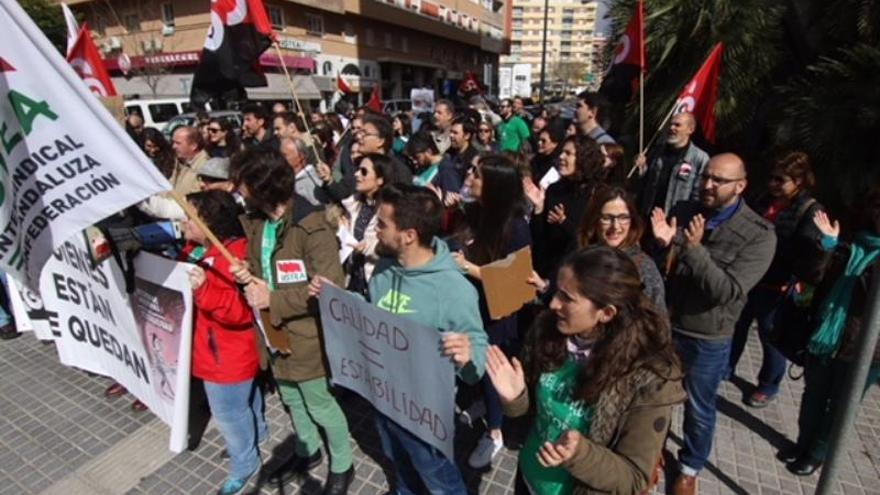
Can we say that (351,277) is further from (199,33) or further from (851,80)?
(199,33)

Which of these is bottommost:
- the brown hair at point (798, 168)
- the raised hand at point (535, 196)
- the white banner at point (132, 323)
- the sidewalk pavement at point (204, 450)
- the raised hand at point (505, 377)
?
the sidewalk pavement at point (204, 450)

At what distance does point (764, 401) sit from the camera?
3695 mm

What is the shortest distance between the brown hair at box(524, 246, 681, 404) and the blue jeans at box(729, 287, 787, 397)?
8.43 feet

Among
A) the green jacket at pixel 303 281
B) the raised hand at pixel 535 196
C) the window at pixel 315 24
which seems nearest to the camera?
the green jacket at pixel 303 281

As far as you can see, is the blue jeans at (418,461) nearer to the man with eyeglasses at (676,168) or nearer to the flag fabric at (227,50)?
the man with eyeglasses at (676,168)

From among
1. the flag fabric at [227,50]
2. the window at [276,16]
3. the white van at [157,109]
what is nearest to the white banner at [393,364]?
the flag fabric at [227,50]

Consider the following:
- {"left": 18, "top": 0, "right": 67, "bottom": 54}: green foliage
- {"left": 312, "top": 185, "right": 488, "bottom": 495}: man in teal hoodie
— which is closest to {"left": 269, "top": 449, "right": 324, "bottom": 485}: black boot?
{"left": 312, "top": 185, "right": 488, "bottom": 495}: man in teal hoodie

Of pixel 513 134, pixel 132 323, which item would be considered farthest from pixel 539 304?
pixel 513 134

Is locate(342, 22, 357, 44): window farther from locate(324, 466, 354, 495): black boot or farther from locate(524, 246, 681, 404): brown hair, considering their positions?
locate(524, 246, 681, 404): brown hair

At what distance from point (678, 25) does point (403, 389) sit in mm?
5899

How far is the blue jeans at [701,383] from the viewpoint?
264 cm

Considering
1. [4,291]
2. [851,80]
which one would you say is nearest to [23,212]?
[4,291]

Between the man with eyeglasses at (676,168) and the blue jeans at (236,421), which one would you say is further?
the man with eyeglasses at (676,168)

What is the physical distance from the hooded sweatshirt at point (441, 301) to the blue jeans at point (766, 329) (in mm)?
2551
